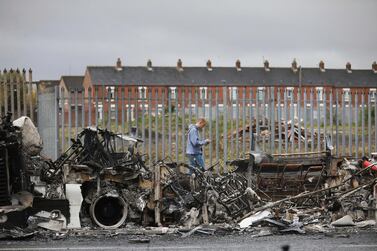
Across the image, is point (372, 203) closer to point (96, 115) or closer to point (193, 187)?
point (193, 187)

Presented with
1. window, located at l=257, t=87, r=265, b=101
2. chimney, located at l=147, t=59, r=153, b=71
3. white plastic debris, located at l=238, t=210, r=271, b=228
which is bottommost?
white plastic debris, located at l=238, t=210, r=271, b=228

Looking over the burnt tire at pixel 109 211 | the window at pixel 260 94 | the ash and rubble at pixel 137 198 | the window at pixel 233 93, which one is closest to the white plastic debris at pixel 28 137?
the ash and rubble at pixel 137 198

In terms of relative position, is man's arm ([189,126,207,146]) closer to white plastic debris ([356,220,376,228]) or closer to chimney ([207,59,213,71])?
white plastic debris ([356,220,376,228])

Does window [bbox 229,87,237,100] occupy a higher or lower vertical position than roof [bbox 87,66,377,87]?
lower

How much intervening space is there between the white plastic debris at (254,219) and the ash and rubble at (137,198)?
0.02 meters

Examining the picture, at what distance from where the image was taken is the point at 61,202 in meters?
12.8

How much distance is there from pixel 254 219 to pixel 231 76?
92.1 m

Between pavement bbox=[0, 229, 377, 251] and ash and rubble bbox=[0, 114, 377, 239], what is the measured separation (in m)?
0.37

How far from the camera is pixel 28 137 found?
42.2ft

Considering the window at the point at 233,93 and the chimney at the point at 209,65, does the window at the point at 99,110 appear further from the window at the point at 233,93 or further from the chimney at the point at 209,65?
the chimney at the point at 209,65

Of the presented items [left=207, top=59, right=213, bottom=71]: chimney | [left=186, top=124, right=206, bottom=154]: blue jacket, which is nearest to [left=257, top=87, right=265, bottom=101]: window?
[left=186, top=124, right=206, bottom=154]: blue jacket

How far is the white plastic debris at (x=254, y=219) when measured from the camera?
12580 millimetres

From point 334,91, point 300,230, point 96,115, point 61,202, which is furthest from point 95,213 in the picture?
point 334,91

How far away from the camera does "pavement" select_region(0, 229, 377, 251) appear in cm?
1029
